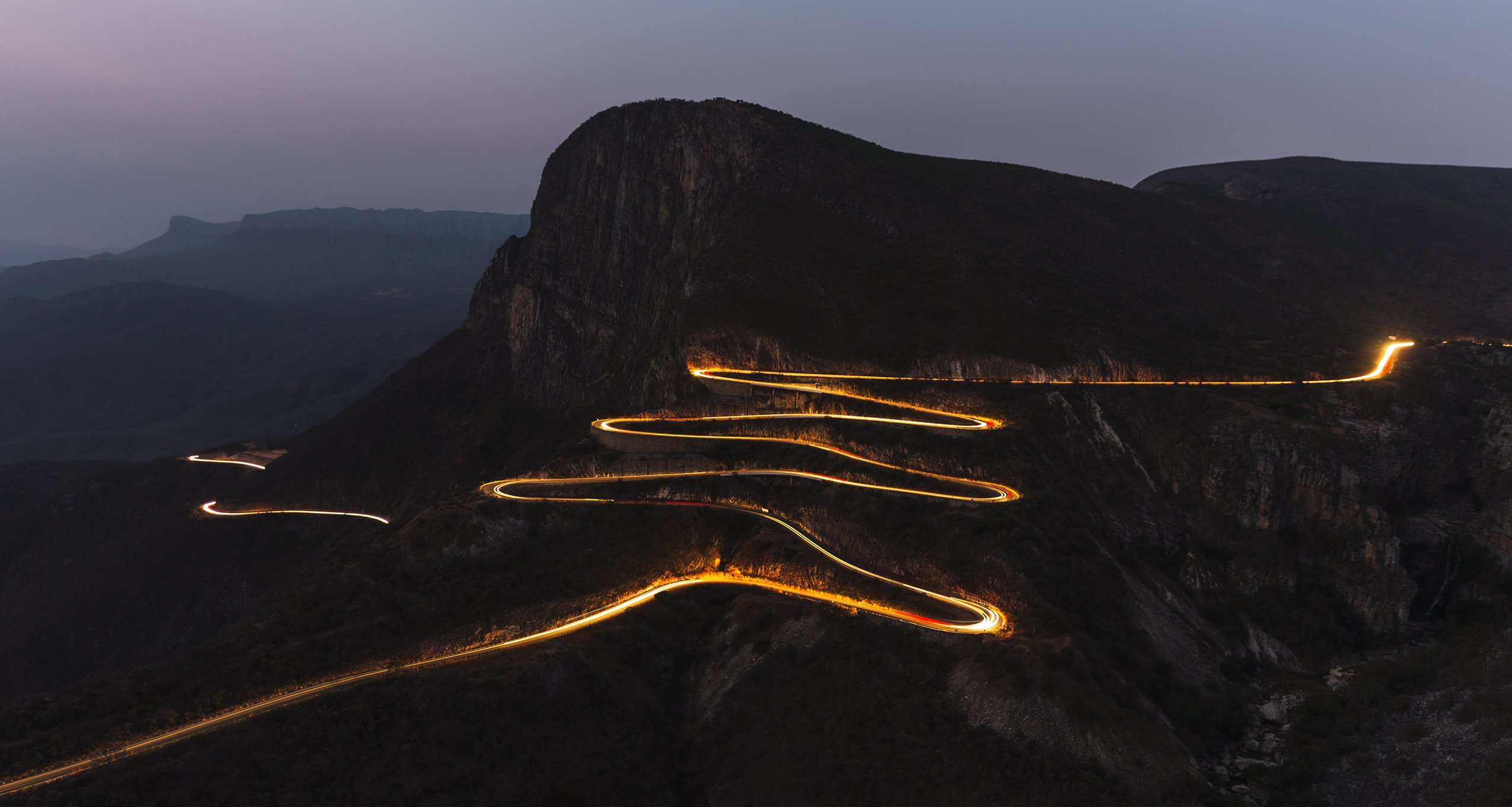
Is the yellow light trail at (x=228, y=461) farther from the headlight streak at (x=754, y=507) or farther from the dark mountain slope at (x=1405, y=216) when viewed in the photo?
the dark mountain slope at (x=1405, y=216)

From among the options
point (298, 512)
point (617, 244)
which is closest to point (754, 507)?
point (617, 244)

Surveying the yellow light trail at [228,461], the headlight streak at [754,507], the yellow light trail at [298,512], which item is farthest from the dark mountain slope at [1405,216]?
the yellow light trail at [228,461]

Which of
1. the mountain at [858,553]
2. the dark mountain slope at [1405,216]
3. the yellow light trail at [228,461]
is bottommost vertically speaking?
the yellow light trail at [228,461]

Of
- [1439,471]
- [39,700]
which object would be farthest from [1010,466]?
[39,700]

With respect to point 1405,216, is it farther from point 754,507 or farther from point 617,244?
point 754,507

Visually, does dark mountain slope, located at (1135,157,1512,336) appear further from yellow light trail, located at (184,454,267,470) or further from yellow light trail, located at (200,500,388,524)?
yellow light trail, located at (184,454,267,470)

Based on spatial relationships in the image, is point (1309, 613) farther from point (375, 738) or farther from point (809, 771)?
point (375, 738)
